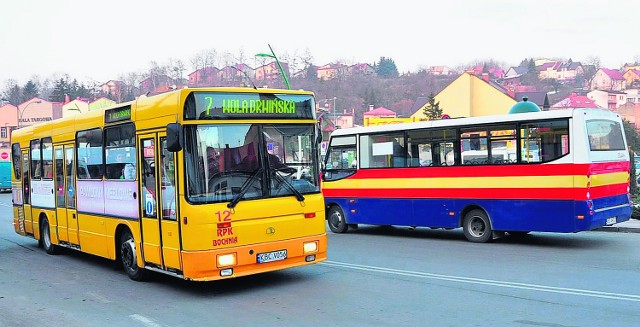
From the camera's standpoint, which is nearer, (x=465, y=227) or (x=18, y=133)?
(x=465, y=227)

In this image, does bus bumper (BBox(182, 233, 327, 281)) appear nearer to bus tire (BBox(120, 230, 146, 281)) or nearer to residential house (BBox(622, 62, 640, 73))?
bus tire (BBox(120, 230, 146, 281))

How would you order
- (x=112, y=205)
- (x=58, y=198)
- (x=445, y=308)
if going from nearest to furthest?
(x=445, y=308) < (x=112, y=205) < (x=58, y=198)

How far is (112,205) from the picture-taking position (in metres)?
11.2

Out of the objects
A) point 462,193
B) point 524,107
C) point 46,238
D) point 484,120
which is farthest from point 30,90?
point 484,120

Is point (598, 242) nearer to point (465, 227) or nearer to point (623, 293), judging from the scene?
point (465, 227)

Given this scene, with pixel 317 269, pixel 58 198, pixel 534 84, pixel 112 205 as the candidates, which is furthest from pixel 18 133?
pixel 534 84

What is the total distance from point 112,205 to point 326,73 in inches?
2838

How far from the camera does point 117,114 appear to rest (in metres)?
11.0

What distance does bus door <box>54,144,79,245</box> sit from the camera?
42.7 feet

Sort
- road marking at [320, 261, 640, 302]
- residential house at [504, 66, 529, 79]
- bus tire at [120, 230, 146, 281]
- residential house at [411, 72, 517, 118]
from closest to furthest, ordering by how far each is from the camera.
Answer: road marking at [320, 261, 640, 302], bus tire at [120, 230, 146, 281], residential house at [411, 72, 517, 118], residential house at [504, 66, 529, 79]

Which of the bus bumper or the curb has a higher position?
the bus bumper

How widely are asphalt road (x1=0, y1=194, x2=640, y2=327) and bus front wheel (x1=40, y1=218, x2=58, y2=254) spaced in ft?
1.94

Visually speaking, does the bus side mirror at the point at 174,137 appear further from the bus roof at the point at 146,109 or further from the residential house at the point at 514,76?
the residential house at the point at 514,76

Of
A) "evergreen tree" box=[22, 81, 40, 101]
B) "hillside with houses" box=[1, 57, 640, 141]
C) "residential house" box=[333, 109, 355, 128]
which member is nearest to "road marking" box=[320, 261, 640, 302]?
"hillside with houses" box=[1, 57, 640, 141]
